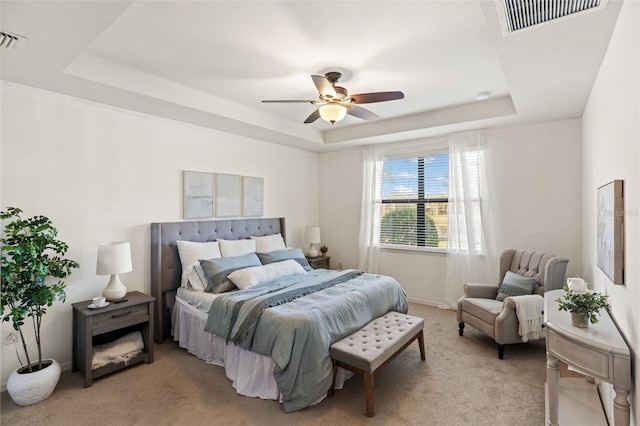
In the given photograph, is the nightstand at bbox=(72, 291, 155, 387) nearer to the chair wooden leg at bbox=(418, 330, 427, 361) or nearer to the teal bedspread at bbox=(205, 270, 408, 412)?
the teal bedspread at bbox=(205, 270, 408, 412)

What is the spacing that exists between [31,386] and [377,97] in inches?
140

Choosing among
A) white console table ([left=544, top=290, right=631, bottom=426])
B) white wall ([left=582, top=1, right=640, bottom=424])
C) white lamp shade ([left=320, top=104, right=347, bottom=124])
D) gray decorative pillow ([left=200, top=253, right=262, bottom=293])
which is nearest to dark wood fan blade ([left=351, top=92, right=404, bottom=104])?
white lamp shade ([left=320, top=104, right=347, bottom=124])

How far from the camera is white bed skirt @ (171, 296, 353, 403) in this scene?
253cm

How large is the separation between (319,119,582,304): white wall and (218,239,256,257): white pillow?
2.44 m

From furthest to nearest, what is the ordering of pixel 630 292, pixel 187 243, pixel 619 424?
pixel 187 243 < pixel 630 292 < pixel 619 424

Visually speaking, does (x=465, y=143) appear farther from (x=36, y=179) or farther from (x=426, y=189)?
(x=36, y=179)

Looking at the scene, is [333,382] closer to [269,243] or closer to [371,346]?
[371,346]

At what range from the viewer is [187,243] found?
3693 millimetres

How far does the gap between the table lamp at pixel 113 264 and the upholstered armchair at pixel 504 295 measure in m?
3.56

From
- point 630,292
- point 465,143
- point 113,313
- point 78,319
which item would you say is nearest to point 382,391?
point 630,292

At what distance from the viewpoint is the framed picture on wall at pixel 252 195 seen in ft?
15.0

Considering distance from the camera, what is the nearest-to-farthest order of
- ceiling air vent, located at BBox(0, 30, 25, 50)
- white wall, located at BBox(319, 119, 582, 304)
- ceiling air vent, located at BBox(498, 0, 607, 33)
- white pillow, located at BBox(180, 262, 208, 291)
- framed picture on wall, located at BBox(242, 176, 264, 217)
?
ceiling air vent, located at BBox(498, 0, 607, 33)
ceiling air vent, located at BBox(0, 30, 25, 50)
white pillow, located at BBox(180, 262, 208, 291)
white wall, located at BBox(319, 119, 582, 304)
framed picture on wall, located at BBox(242, 176, 264, 217)

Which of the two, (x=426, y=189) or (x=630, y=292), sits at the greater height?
(x=426, y=189)

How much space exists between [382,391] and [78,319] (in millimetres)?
2736
